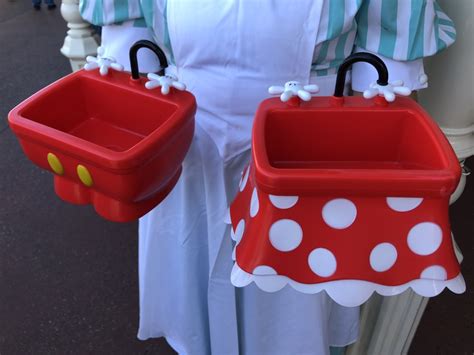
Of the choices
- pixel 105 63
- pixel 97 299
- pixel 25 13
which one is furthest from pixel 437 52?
pixel 25 13

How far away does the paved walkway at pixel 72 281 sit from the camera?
3.92ft

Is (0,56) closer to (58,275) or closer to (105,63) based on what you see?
(58,275)

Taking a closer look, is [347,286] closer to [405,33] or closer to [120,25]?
[405,33]

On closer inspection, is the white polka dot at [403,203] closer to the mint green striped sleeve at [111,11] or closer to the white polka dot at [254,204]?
the white polka dot at [254,204]

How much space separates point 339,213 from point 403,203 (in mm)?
58

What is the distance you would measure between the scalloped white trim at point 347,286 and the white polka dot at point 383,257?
2cm

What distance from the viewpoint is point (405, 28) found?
22.0 inches

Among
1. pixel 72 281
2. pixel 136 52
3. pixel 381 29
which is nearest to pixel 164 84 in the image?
pixel 136 52

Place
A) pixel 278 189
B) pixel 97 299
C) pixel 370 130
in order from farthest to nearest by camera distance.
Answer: pixel 97 299, pixel 370 130, pixel 278 189

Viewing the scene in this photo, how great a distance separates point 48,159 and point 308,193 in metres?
0.30

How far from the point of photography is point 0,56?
9.11 feet

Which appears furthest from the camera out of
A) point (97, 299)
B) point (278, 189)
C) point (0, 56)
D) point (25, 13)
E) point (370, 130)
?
point (25, 13)

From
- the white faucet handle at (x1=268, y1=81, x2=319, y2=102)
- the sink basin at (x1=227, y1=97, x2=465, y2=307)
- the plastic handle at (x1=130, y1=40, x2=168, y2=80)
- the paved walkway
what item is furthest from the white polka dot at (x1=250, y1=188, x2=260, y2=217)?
the paved walkway

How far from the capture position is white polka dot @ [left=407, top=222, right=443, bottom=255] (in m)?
0.46
